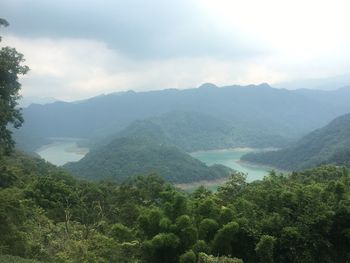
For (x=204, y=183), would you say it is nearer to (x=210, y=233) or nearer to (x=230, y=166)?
(x=230, y=166)

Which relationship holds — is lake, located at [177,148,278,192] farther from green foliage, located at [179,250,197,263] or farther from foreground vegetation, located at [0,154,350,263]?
green foliage, located at [179,250,197,263]

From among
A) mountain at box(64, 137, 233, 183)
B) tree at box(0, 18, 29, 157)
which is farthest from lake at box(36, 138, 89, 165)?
tree at box(0, 18, 29, 157)

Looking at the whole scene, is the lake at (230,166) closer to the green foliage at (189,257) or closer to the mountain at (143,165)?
the mountain at (143,165)

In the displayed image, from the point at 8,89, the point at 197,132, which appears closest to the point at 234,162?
the point at 197,132

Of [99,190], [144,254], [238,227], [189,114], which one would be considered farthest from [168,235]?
[189,114]

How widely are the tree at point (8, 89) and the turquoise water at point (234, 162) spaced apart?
110 feet

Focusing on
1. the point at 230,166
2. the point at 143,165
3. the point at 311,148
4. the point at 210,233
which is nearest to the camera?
the point at 210,233

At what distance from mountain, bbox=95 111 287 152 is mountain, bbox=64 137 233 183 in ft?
111

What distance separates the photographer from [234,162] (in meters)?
97.1

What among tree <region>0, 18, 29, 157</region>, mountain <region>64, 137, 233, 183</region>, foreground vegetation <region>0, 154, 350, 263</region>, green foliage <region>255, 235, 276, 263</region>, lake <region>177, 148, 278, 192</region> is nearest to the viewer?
foreground vegetation <region>0, 154, 350, 263</region>

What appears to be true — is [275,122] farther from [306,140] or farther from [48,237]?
[48,237]

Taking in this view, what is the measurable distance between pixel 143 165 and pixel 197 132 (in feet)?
228

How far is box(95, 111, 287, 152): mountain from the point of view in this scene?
126 m

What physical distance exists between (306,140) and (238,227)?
84251mm
